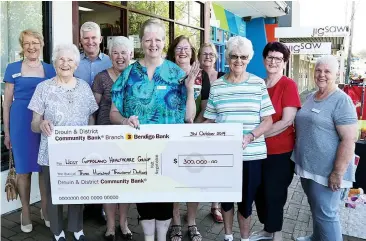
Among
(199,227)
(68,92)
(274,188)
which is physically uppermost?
(68,92)

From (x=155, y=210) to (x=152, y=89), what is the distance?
945mm

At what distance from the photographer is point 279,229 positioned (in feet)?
10.3

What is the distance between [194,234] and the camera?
11.1 feet

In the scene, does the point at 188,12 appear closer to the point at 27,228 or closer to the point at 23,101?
the point at 23,101

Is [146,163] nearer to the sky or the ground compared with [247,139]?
nearer to the ground

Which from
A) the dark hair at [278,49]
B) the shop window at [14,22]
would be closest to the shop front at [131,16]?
the shop window at [14,22]

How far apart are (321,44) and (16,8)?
11.7m

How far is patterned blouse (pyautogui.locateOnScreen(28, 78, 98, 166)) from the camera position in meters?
2.82

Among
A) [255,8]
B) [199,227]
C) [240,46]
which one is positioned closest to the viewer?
[240,46]

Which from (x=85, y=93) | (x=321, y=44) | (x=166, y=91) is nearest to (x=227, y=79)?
(x=166, y=91)

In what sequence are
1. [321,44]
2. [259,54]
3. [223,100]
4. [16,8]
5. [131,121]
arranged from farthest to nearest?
1. [259,54]
2. [321,44]
3. [16,8]
4. [223,100]
5. [131,121]

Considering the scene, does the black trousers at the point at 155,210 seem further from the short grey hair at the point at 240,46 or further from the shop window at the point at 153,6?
the shop window at the point at 153,6

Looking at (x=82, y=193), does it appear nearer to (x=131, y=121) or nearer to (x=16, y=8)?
(x=131, y=121)

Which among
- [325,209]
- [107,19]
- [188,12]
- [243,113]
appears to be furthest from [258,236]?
[188,12]
